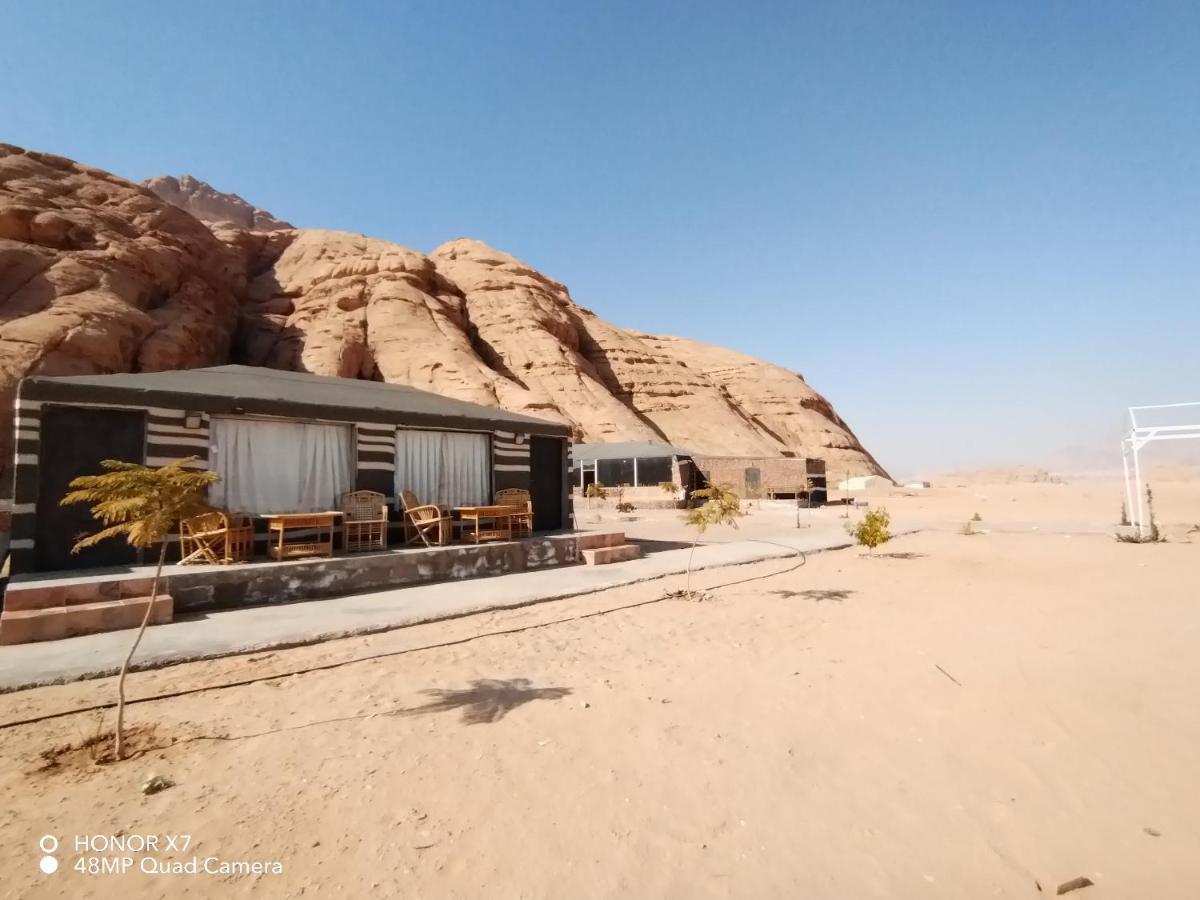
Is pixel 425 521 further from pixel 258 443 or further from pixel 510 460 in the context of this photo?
pixel 258 443

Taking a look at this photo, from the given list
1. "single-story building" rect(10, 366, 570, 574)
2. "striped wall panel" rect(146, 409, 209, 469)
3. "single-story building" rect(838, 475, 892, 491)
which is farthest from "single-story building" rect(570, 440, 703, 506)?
"single-story building" rect(838, 475, 892, 491)

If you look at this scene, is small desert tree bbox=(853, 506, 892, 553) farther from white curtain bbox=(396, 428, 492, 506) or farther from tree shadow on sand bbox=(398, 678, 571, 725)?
tree shadow on sand bbox=(398, 678, 571, 725)

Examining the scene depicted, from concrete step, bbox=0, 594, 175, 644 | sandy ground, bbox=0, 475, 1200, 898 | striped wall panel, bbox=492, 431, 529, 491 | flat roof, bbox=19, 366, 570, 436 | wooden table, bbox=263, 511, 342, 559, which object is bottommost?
sandy ground, bbox=0, 475, 1200, 898

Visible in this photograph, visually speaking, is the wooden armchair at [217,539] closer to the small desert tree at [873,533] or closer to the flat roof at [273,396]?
the flat roof at [273,396]

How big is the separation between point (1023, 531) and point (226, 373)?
2290 centimetres

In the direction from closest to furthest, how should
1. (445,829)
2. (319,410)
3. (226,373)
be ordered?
1. (445,829)
2. (319,410)
3. (226,373)

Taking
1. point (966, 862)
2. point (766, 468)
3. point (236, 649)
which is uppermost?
point (766, 468)

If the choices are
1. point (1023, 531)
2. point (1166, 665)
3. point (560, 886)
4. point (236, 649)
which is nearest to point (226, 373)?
point (236, 649)

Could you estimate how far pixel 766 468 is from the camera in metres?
35.7

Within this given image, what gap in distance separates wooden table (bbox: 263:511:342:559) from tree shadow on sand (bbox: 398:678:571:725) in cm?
483

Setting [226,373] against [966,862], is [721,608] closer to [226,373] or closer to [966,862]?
[966,862]

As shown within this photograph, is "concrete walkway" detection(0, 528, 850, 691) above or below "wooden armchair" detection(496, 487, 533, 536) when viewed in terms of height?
below

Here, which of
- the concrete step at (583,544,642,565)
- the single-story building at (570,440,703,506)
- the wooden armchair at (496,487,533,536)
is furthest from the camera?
the single-story building at (570,440,703,506)

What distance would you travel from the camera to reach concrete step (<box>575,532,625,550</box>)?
1176 cm
